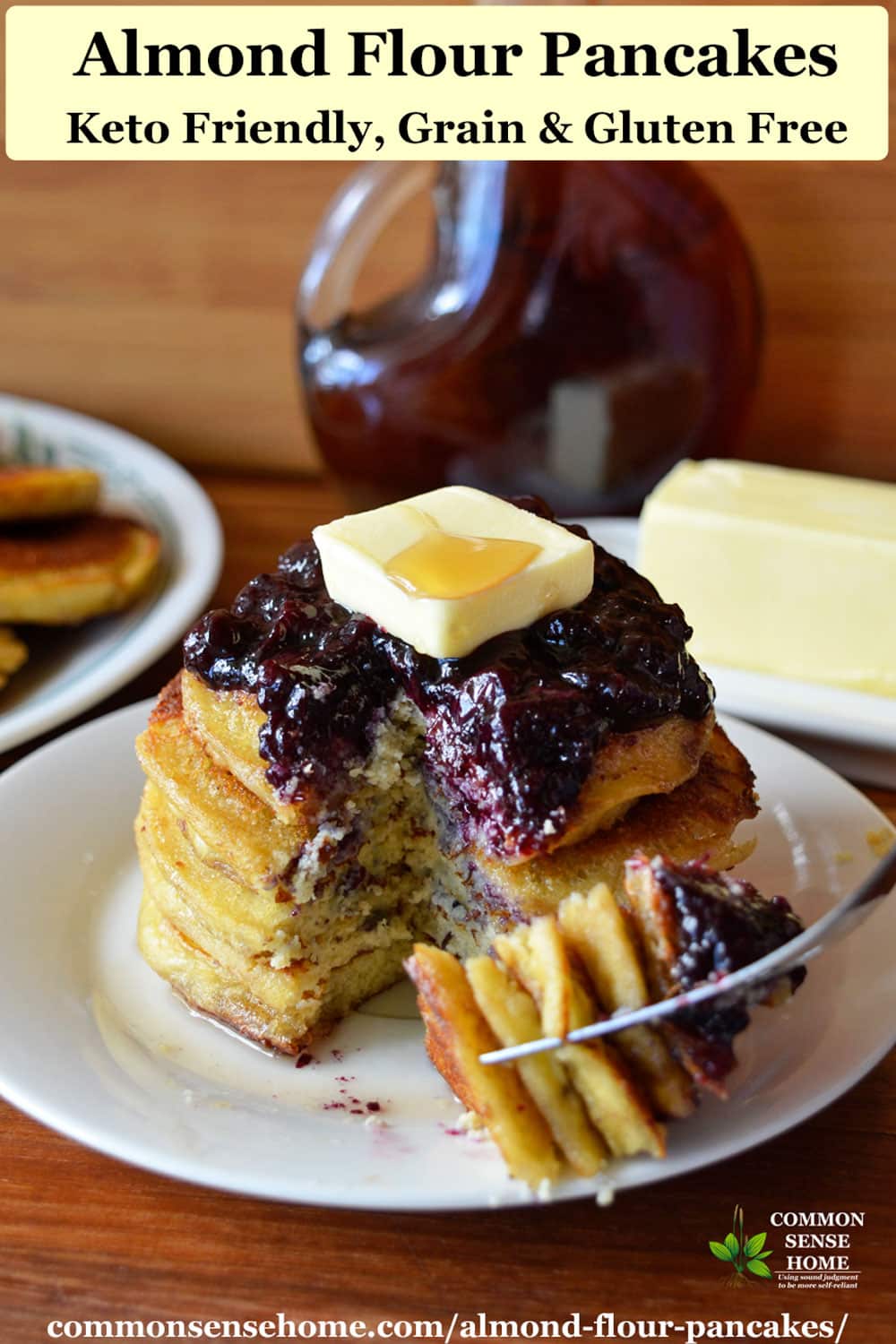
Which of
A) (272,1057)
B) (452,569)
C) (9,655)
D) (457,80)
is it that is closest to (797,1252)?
(272,1057)

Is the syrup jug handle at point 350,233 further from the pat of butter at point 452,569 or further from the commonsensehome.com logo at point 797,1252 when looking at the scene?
the commonsensehome.com logo at point 797,1252

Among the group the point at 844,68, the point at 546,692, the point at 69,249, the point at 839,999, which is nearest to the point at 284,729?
the point at 546,692

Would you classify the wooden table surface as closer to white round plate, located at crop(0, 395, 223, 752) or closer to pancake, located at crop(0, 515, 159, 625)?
white round plate, located at crop(0, 395, 223, 752)

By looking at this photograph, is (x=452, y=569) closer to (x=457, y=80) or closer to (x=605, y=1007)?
(x=605, y=1007)

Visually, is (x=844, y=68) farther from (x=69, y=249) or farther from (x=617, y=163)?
(x=69, y=249)

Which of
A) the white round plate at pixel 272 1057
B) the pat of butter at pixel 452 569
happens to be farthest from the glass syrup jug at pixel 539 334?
the pat of butter at pixel 452 569

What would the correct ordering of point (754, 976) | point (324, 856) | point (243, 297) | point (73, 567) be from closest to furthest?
point (754, 976) < point (324, 856) < point (73, 567) < point (243, 297)
